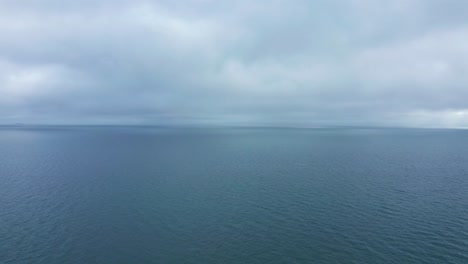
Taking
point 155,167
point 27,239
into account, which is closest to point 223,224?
point 27,239

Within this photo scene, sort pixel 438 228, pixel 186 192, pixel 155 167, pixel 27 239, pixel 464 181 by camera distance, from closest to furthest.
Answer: pixel 27 239, pixel 438 228, pixel 186 192, pixel 464 181, pixel 155 167

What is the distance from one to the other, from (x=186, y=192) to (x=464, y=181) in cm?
8900

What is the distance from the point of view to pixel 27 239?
4441 centimetres

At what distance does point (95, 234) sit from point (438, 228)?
64.5 metres

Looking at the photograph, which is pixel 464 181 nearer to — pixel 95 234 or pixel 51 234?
pixel 95 234

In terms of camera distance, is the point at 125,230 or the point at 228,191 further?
the point at 228,191

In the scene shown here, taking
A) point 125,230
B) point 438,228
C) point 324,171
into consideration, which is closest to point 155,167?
point 125,230

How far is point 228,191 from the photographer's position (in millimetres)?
72500

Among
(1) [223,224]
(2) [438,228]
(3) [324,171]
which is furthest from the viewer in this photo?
(3) [324,171]

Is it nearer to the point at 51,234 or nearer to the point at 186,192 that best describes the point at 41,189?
the point at 51,234

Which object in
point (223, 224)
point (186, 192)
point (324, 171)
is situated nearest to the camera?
point (223, 224)

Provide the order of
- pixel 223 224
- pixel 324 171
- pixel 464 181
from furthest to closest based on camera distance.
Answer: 1. pixel 324 171
2. pixel 464 181
3. pixel 223 224

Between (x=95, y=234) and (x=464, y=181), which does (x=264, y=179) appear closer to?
(x=95, y=234)

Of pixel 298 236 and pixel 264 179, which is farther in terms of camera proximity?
pixel 264 179
